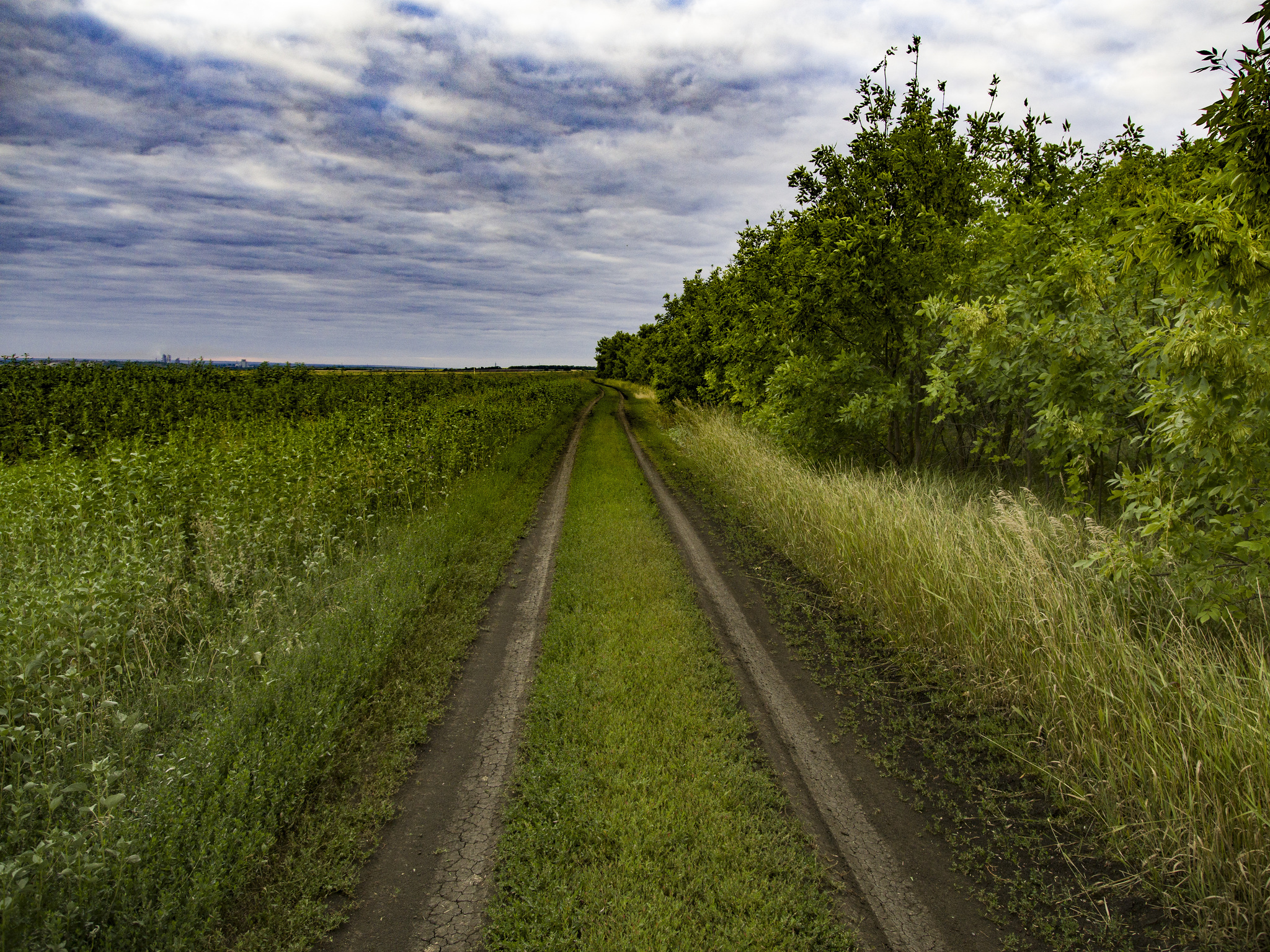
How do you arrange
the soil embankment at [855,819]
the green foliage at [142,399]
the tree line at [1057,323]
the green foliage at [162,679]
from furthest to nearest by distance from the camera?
the green foliage at [142,399], the tree line at [1057,323], the soil embankment at [855,819], the green foliage at [162,679]

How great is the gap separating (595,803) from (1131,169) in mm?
9143

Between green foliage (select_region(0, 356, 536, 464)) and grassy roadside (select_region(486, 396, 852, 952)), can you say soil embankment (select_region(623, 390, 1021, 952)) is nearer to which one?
grassy roadside (select_region(486, 396, 852, 952))

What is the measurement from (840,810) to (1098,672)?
2172 mm

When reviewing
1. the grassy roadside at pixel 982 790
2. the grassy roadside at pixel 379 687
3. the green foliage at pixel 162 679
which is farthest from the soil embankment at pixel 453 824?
the grassy roadside at pixel 982 790

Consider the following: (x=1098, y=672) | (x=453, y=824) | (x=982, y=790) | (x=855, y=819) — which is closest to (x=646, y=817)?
(x=453, y=824)

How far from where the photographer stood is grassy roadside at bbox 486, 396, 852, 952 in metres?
3.09

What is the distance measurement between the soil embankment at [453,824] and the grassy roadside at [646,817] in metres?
0.15

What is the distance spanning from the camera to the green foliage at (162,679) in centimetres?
301

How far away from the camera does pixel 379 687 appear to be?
17.6 feet

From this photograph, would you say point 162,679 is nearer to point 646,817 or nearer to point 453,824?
point 453,824

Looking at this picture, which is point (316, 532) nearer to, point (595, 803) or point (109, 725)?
point (109, 725)

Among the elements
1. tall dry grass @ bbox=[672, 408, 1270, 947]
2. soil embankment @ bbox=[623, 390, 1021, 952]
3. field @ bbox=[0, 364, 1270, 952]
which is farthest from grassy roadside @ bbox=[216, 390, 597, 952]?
tall dry grass @ bbox=[672, 408, 1270, 947]

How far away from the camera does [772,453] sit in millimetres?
14094

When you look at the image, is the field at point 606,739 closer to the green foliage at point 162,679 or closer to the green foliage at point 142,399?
the green foliage at point 162,679
